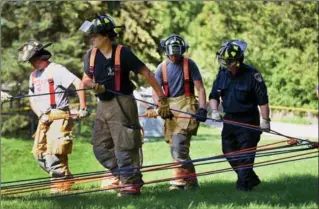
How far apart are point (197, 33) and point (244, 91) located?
29212 mm

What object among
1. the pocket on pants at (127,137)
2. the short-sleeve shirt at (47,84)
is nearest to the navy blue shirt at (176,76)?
the short-sleeve shirt at (47,84)

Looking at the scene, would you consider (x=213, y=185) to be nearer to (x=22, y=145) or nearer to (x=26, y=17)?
(x=22, y=145)

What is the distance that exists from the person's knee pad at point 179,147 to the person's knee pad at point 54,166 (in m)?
1.44

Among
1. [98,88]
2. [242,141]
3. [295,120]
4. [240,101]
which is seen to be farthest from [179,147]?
[295,120]

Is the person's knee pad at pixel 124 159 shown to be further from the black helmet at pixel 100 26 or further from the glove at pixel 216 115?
the glove at pixel 216 115

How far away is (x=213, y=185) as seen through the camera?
916cm

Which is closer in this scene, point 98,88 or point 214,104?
point 98,88

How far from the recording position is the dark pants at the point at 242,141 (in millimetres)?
8352

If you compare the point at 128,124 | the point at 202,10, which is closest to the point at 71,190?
the point at 128,124

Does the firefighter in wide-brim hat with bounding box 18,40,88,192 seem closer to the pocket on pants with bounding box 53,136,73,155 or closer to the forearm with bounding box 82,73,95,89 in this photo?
the pocket on pants with bounding box 53,136,73,155

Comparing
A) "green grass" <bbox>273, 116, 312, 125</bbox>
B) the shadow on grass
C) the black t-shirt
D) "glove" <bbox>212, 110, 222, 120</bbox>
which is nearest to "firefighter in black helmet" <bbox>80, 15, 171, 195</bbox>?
the black t-shirt

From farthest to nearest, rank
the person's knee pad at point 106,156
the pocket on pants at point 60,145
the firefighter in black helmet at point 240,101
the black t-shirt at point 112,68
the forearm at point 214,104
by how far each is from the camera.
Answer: the pocket on pants at point 60,145 < the forearm at point 214,104 < the firefighter in black helmet at point 240,101 < the person's knee pad at point 106,156 < the black t-shirt at point 112,68

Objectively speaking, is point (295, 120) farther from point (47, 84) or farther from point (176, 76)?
point (47, 84)

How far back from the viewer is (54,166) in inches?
354
